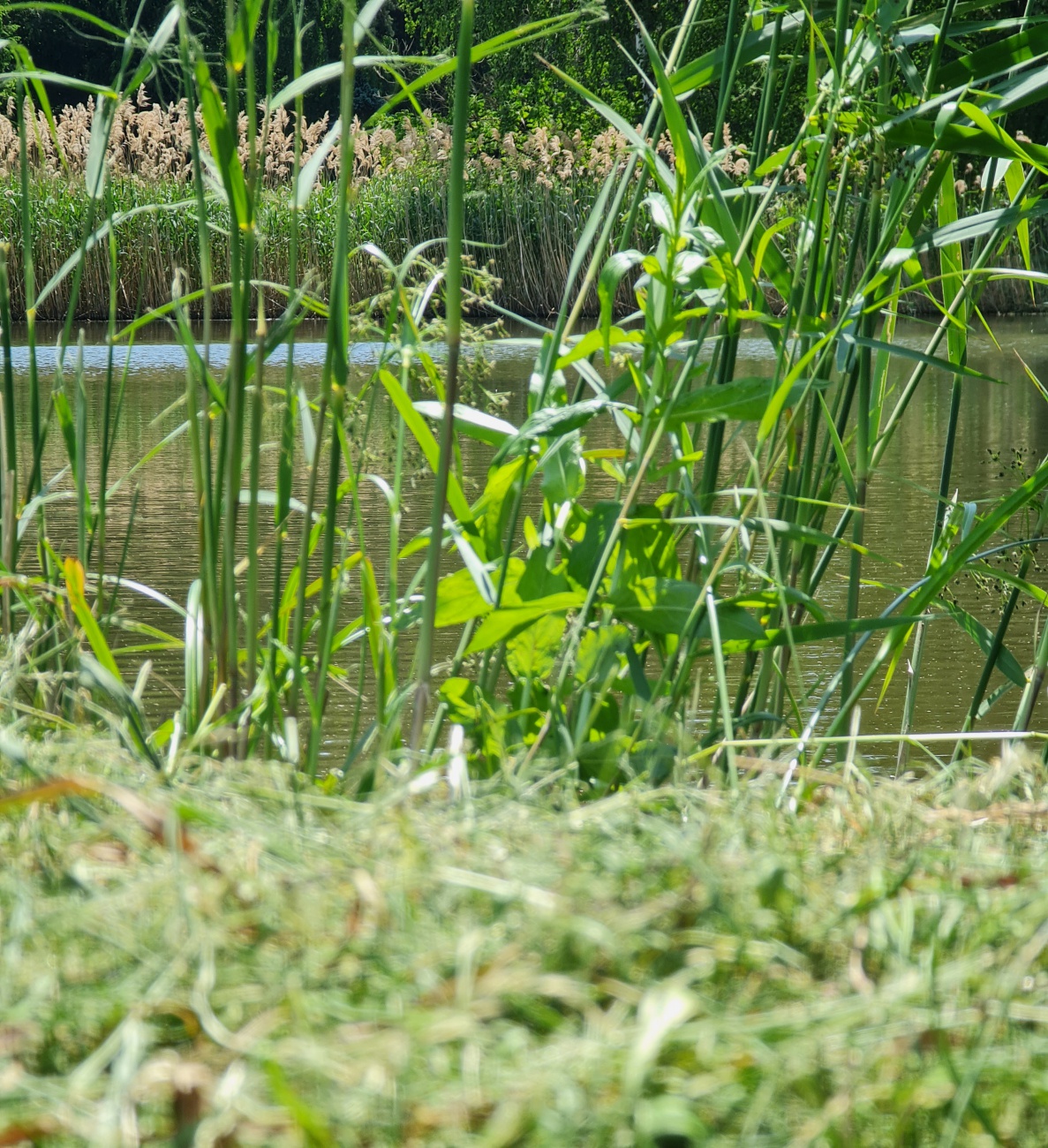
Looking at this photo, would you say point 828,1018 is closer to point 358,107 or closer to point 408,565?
point 408,565

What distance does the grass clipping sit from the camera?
33 centimetres

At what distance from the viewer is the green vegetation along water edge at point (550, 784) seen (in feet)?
1.13

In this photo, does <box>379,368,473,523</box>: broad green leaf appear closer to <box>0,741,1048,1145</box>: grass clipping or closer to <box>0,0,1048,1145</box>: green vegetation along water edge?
<box>0,0,1048,1145</box>: green vegetation along water edge

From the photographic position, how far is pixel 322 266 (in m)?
7.11

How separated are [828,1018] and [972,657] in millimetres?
1289

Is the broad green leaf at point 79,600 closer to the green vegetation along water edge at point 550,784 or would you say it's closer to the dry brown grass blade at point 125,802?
the green vegetation along water edge at point 550,784

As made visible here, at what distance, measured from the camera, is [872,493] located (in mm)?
2402

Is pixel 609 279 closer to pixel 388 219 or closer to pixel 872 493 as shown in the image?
pixel 872 493

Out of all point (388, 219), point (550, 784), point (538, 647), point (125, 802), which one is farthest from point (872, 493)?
point (388, 219)

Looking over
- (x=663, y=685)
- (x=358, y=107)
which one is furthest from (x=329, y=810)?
(x=358, y=107)

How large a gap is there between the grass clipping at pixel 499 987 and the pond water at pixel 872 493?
465mm

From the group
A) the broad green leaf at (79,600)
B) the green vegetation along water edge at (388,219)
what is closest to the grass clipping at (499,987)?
the broad green leaf at (79,600)

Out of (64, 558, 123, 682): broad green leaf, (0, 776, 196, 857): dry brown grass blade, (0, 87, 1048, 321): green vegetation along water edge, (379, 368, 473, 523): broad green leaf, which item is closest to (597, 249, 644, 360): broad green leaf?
(379, 368, 473, 523): broad green leaf

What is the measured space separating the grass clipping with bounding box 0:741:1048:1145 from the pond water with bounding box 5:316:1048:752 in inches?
18.3
